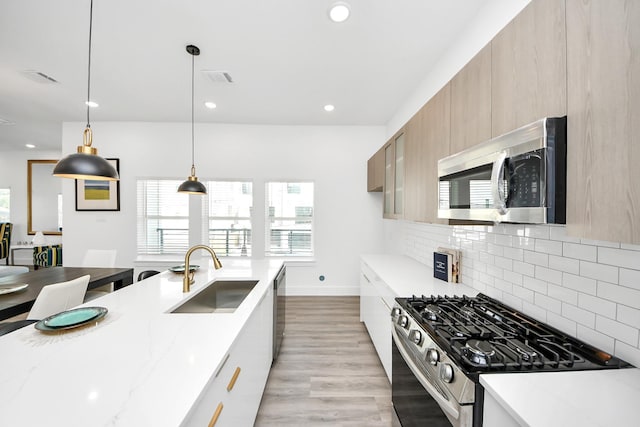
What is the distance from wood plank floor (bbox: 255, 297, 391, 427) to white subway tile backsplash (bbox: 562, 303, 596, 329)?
4.38 feet

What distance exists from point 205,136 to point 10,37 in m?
2.28

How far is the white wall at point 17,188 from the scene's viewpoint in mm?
6355

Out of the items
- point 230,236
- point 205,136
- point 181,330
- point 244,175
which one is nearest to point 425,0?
point 181,330

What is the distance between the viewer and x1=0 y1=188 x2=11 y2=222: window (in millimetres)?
6387

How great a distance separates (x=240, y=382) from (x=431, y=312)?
1.04m

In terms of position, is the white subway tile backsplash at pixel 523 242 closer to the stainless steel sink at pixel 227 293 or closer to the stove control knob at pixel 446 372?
the stove control knob at pixel 446 372

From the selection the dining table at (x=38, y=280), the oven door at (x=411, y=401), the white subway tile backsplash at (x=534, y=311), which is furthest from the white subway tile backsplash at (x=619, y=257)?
the dining table at (x=38, y=280)

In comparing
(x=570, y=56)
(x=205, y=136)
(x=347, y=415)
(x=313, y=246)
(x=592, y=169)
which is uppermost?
(x=205, y=136)

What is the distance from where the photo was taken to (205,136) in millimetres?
4426

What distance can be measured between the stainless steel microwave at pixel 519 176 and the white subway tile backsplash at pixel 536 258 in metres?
0.46

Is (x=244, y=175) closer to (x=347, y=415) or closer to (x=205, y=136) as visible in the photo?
(x=205, y=136)

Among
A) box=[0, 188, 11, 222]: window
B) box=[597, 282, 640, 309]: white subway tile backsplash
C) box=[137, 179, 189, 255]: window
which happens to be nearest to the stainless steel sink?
box=[597, 282, 640, 309]: white subway tile backsplash

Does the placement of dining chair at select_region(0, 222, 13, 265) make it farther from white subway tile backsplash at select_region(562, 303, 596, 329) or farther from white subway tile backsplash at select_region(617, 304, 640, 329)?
white subway tile backsplash at select_region(617, 304, 640, 329)

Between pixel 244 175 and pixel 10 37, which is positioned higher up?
pixel 10 37
